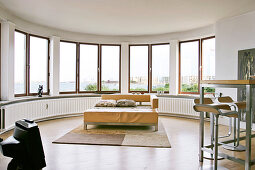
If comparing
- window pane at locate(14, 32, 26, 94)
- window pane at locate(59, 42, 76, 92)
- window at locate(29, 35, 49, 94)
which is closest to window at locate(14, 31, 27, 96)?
window pane at locate(14, 32, 26, 94)

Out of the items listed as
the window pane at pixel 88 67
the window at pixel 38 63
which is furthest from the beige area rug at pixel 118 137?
the window pane at pixel 88 67

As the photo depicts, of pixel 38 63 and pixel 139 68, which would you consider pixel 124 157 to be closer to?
pixel 38 63

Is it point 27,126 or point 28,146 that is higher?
point 27,126

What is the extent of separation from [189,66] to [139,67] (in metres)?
1.78

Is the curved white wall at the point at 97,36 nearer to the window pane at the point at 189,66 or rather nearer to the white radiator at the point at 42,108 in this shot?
the window pane at the point at 189,66

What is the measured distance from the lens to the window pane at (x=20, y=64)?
17.6 ft

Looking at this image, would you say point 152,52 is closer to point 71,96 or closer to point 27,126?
point 71,96

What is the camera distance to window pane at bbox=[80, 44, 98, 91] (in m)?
7.23

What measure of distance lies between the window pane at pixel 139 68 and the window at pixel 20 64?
3.59m

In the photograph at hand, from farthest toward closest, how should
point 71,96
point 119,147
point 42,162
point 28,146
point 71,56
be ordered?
point 71,56 < point 71,96 < point 119,147 < point 42,162 < point 28,146

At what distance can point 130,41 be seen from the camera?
7406 millimetres

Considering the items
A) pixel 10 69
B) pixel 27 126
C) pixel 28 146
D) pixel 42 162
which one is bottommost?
pixel 42 162

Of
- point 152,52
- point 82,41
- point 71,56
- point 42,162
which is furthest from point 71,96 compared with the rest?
point 42,162

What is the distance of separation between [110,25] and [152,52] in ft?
6.78
